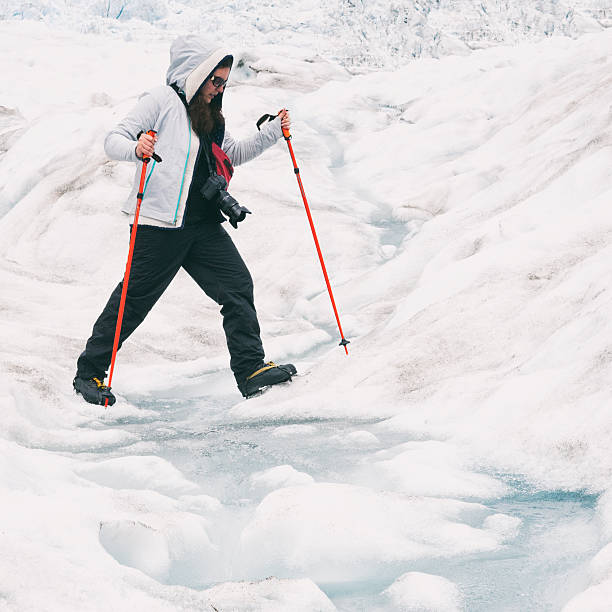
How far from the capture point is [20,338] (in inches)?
225

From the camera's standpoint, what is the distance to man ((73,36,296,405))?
435 centimetres

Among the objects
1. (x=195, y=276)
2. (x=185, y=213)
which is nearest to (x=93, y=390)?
(x=195, y=276)

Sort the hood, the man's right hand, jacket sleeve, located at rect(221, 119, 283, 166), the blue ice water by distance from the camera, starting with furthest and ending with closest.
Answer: jacket sleeve, located at rect(221, 119, 283, 166), the hood, the man's right hand, the blue ice water

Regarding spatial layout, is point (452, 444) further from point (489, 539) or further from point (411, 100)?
point (411, 100)

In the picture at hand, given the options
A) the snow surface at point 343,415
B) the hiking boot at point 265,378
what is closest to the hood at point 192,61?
the hiking boot at point 265,378

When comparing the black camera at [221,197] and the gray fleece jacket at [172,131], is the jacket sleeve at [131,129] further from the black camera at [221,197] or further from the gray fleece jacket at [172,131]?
the black camera at [221,197]

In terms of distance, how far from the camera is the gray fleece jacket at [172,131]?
14.2 feet

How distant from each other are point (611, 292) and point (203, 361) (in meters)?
3.20

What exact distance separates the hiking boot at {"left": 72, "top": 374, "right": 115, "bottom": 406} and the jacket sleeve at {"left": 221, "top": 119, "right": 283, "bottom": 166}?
1.62 meters

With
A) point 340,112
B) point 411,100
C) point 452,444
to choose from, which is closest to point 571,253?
point 452,444

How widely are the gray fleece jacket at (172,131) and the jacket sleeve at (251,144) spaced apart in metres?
0.44

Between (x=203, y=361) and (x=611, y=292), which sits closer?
(x=611, y=292)

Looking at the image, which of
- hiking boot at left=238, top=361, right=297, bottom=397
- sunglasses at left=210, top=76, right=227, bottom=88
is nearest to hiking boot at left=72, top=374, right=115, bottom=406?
hiking boot at left=238, top=361, right=297, bottom=397

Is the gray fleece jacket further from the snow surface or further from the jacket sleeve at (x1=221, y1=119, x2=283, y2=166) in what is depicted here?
the snow surface
